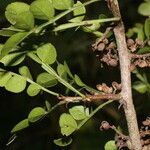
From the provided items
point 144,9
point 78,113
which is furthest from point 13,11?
point 144,9

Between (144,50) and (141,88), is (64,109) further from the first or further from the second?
(144,50)

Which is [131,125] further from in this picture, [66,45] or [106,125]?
[66,45]

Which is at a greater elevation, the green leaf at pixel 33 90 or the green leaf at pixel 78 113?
the green leaf at pixel 33 90

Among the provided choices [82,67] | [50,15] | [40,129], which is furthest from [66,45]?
[50,15]

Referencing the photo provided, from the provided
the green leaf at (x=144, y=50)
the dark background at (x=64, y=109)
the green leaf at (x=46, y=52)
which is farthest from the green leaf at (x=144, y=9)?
the green leaf at (x=46, y=52)

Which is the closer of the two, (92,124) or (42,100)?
(42,100)

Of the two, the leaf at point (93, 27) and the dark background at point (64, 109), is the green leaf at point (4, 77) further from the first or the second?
the dark background at point (64, 109)
